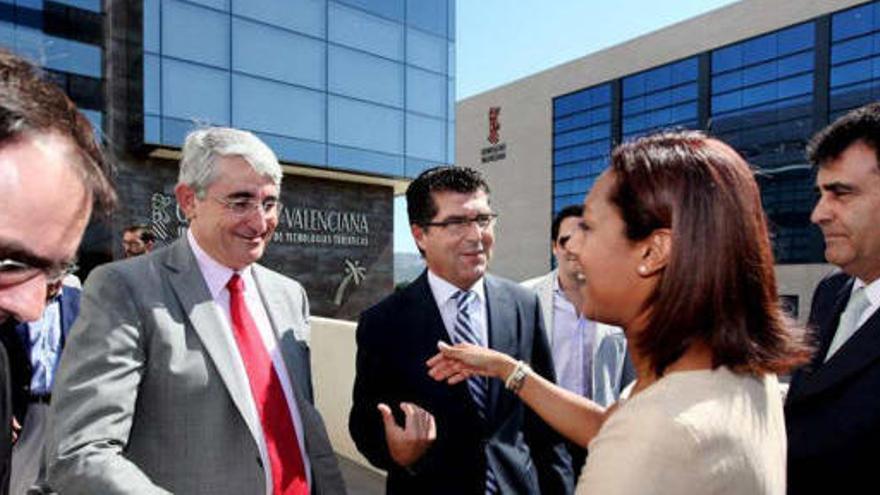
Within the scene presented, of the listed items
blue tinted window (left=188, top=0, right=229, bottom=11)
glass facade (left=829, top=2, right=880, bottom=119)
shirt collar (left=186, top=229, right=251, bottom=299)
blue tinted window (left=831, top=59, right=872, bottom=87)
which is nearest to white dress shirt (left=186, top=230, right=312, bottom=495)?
shirt collar (left=186, top=229, right=251, bottom=299)

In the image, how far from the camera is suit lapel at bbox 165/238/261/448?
202 cm

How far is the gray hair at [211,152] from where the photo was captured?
91.6 inches

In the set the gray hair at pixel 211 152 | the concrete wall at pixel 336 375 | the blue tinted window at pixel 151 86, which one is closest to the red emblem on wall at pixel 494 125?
the blue tinted window at pixel 151 86

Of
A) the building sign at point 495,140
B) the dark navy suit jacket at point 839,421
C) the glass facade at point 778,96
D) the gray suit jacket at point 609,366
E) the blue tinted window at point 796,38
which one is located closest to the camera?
the dark navy suit jacket at point 839,421

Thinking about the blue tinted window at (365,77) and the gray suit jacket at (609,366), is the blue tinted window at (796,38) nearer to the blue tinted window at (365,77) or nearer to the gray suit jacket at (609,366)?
the blue tinted window at (365,77)

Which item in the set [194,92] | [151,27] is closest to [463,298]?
[194,92]

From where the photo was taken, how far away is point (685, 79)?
42.1m

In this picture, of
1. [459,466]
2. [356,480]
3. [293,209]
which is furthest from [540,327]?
[293,209]

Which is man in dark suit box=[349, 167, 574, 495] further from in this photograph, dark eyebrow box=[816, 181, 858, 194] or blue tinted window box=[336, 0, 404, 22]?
blue tinted window box=[336, 0, 404, 22]

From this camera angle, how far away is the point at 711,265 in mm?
1371

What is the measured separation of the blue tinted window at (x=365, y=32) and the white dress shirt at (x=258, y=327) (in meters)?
23.3

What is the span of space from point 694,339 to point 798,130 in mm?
42565

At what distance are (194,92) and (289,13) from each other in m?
5.28

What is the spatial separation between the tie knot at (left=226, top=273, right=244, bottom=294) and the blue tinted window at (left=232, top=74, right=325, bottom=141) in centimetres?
1995
